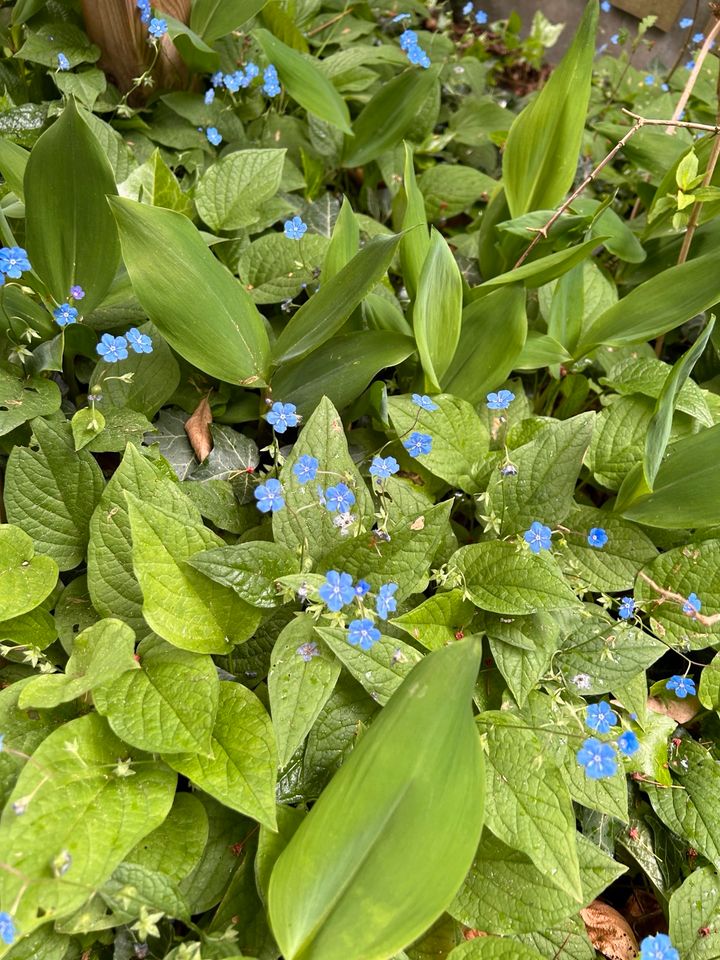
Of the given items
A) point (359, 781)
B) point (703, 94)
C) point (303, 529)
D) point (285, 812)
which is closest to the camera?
point (359, 781)

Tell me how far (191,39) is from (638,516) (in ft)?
4.89

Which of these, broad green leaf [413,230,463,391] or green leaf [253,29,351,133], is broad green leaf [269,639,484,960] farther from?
green leaf [253,29,351,133]

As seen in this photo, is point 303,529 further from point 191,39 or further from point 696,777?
point 191,39

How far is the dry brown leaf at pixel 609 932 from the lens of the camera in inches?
52.3

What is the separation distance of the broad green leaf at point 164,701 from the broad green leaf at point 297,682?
99 mm

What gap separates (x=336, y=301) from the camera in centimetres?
138

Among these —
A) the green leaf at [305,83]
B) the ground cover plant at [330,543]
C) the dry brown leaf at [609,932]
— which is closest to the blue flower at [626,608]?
the ground cover plant at [330,543]

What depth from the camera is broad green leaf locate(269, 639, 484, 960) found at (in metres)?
0.90

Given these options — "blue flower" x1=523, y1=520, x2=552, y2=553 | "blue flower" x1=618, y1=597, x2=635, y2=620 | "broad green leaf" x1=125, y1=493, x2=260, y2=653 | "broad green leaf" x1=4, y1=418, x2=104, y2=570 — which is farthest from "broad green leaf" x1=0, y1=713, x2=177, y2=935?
"blue flower" x1=618, y1=597, x2=635, y2=620

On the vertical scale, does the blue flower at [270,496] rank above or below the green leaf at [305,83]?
below

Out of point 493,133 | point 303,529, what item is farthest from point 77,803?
point 493,133

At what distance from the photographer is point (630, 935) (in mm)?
1366

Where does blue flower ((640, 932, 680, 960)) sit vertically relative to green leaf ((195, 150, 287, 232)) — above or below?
below

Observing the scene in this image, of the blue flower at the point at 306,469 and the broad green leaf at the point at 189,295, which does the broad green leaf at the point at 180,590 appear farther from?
the broad green leaf at the point at 189,295
